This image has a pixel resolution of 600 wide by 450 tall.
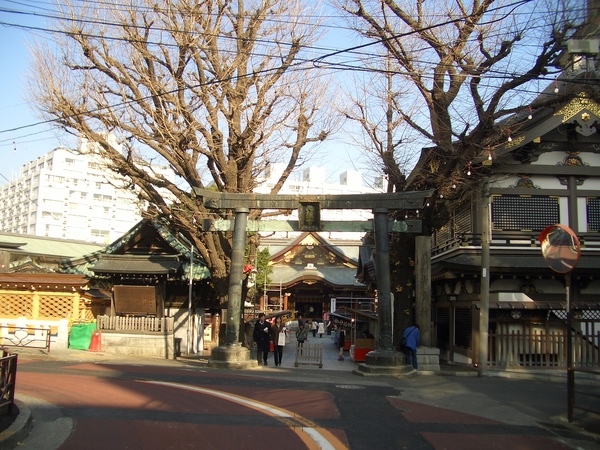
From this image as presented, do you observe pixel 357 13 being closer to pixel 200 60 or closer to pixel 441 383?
pixel 200 60

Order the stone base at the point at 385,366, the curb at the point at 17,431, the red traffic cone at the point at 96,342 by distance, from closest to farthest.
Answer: the curb at the point at 17,431
the stone base at the point at 385,366
the red traffic cone at the point at 96,342

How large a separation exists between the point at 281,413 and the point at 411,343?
336 inches

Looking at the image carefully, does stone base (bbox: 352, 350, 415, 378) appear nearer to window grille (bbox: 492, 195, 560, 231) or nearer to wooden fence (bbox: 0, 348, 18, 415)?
window grille (bbox: 492, 195, 560, 231)

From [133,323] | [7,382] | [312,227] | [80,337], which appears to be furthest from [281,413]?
[80,337]

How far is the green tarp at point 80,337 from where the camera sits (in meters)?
22.3

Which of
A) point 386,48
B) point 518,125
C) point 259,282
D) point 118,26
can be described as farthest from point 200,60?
point 259,282

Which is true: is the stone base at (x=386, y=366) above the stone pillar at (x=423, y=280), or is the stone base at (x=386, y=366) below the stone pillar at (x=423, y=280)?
below

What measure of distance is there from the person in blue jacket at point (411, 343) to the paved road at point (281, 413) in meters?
2.38

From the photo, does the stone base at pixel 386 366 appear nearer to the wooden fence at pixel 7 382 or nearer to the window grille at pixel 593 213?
the window grille at pixel 593 213

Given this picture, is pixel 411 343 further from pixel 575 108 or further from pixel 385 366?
pixel 575 108

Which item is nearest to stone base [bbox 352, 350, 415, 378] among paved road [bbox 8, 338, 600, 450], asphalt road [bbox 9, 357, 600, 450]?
paved road [bbox 8, 338, 600, 450]

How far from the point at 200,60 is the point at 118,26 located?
2.89 metres

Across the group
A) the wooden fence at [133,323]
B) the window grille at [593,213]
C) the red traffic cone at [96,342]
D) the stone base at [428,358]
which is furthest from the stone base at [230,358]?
the window grille at [593,213]

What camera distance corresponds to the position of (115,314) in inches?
938
